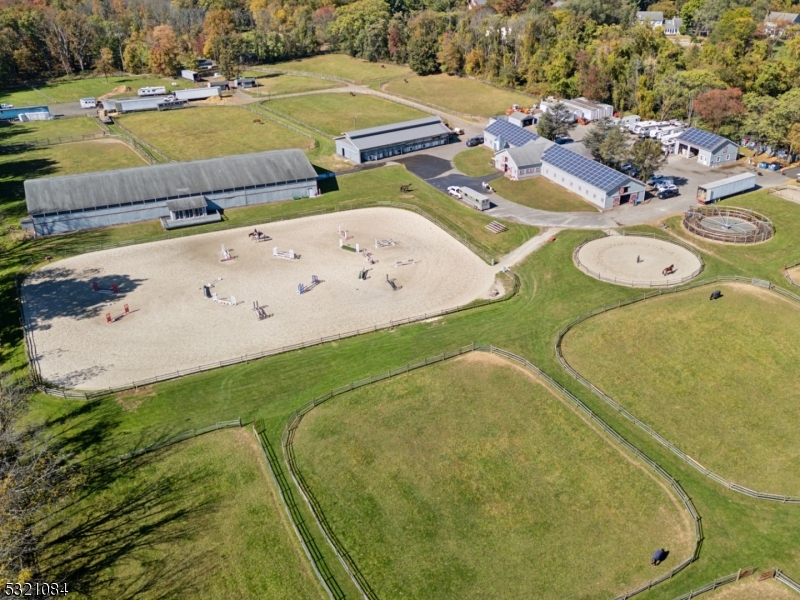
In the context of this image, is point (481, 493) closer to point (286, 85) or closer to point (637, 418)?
point (637, 418)

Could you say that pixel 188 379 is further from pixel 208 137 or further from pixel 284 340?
pixel 208 137

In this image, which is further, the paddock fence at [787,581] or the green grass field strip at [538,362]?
the green grass field strip at [538,362]

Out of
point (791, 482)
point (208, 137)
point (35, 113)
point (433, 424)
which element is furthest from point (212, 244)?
point (35, 113)

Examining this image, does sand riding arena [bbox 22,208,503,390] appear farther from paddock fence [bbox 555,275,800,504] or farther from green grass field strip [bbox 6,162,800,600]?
paddock fence [bbox 555,275,800,504]

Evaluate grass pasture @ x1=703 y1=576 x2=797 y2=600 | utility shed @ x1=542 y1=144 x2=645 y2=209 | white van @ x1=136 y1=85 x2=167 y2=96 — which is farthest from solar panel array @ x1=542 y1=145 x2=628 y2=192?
white van @ x1=136 y1=85 x2=167 y2=96

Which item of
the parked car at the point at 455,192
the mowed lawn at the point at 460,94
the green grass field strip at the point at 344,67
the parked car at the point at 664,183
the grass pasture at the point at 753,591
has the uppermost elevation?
the green grass field strip at the point at 344,67

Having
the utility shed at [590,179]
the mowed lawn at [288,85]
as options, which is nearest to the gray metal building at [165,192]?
the utility shed at [590,179]

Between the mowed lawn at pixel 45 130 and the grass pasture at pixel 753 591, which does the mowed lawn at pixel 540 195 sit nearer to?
the grass pasture at pixel 753 591
